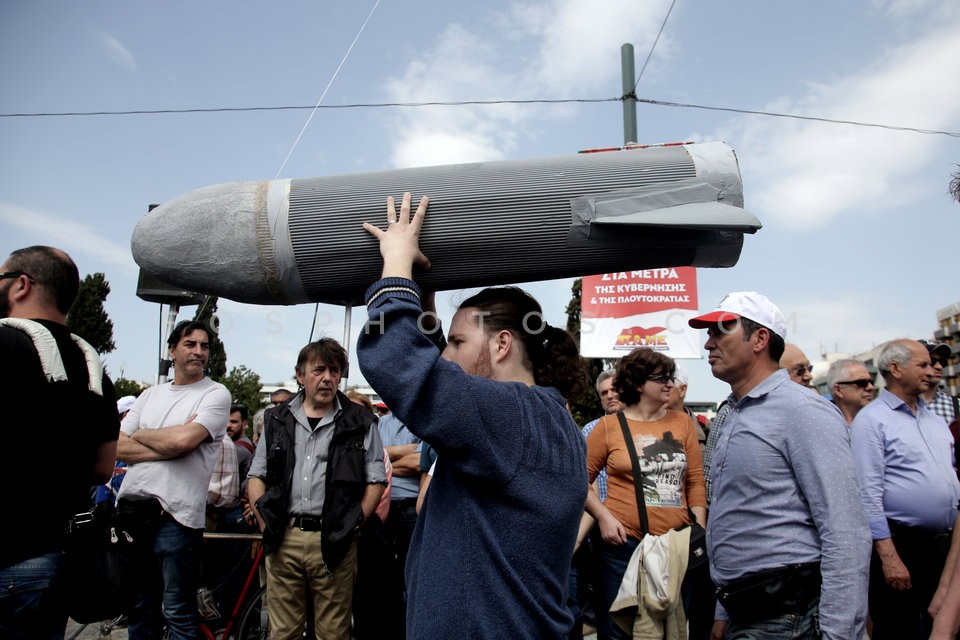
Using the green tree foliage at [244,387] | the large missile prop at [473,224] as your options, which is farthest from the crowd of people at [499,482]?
the green tree foliage at [244,387]

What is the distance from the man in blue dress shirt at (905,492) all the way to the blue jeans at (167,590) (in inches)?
152

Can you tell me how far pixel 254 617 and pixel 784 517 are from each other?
155 inches

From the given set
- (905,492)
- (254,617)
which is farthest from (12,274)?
(905,492)

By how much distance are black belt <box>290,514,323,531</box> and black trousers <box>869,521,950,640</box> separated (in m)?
3.30

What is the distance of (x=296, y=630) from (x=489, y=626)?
274 cm

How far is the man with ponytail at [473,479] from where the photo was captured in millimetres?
1561

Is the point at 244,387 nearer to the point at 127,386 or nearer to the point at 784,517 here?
the point at 127,386

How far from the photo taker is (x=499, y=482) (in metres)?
1.60

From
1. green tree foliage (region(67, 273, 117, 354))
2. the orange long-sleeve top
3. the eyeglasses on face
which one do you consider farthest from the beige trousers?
green tree foliage (region(67, 273, 117, 354))

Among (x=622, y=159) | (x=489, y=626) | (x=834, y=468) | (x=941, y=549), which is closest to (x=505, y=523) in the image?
(x=489, y=626)

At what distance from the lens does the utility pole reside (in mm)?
7359

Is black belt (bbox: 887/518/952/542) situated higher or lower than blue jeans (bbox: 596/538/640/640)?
higher

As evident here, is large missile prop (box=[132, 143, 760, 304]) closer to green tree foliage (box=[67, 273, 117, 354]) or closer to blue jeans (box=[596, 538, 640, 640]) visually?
blue jeans (box=[596, 538, 640, 640])

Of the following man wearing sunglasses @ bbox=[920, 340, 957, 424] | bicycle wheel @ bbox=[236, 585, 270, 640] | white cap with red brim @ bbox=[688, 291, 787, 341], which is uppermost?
white cap with red brim @ bbox=[688, 291, 787, 341]
